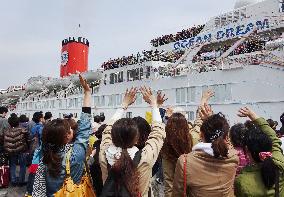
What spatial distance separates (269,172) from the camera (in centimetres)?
262

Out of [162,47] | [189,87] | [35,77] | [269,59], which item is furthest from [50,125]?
[35,77]

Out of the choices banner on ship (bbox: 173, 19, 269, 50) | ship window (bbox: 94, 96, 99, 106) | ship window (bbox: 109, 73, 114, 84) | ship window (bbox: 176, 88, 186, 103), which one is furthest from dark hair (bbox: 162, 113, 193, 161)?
ship window (bbox: 94, 96, 99, 106)

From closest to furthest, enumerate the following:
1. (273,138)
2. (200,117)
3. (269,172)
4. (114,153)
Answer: (269,172) < (114,153) < (273,138) < (200,117)

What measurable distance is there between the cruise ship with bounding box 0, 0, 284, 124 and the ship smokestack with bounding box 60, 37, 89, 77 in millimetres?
2870

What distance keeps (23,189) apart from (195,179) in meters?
6.11

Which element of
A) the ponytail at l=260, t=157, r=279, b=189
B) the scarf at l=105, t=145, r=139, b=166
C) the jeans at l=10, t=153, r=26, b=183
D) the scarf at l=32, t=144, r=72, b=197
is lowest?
the jeans at l=10, t=153, r=26, b=183

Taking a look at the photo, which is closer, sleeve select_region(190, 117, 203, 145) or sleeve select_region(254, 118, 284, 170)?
sleeve select_region(254, 118, 284, 170)

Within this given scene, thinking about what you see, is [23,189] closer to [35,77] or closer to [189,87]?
[189,87]

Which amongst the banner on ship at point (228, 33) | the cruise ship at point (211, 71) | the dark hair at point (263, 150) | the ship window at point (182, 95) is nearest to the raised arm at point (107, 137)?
the dark hair at point (263, 150)

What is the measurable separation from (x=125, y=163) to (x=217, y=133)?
0.83 meters

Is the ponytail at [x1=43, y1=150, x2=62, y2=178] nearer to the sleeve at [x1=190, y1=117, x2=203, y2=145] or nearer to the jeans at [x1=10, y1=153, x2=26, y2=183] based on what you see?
the sleeve at [x1=190, y1=117, x2=203, y2=145]

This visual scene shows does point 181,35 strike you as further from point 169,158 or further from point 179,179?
point 179,179

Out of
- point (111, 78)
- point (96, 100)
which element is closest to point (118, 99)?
point (111, 78)

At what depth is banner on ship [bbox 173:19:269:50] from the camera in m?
20.1
